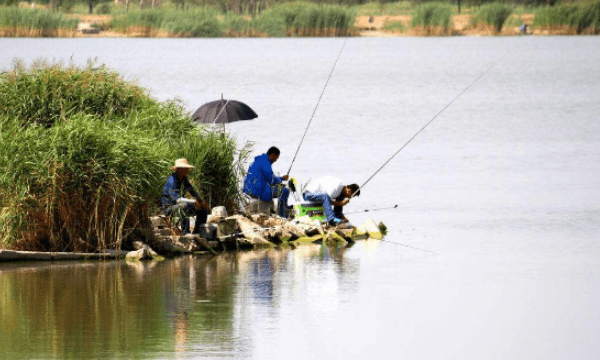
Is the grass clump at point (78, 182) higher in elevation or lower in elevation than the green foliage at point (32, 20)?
lower

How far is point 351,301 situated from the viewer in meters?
11.5

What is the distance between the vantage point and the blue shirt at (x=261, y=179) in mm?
14836

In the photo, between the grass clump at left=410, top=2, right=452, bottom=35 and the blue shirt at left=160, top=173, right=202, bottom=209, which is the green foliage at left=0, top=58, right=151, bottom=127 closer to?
the blue shirt at left=160, top=173, right=202, bottom=209

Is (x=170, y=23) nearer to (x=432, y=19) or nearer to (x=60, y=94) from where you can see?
(x=432, y=19)

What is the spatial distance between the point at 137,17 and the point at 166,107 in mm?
51249

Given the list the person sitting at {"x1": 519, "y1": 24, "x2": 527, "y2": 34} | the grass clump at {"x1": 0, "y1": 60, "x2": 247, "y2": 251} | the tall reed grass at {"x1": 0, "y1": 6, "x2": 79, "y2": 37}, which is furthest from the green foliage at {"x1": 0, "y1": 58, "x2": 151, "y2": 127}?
the person sitting at {"x1": 519, "y1": 24, "x2": 527, "y2": 34}

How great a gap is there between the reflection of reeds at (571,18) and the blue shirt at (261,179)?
54462 mm

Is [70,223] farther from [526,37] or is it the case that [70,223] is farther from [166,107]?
[526,37]

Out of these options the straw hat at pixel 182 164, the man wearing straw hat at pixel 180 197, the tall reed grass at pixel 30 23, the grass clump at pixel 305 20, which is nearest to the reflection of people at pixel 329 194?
the man wearing straw hat at pixel 180 197

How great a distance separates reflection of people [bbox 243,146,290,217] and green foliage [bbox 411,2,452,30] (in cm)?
5331

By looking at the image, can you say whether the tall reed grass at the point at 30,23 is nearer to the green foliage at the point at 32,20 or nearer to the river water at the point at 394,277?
the green foliage at the point at 32,20

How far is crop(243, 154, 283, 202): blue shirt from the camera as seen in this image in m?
14.8

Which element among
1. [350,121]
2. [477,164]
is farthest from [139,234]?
[350,121]

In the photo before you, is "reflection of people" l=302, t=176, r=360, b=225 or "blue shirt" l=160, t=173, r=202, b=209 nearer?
"blue shirt" l=160, t=173, r=202, b=209
